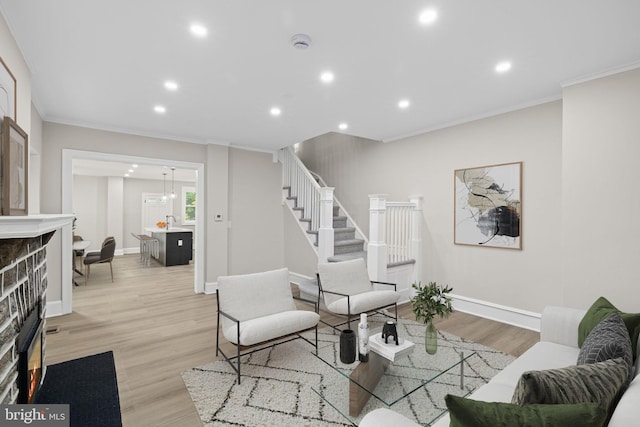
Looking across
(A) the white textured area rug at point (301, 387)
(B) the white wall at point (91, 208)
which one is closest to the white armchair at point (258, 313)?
(A) the white textured area rug at point (301, 387)

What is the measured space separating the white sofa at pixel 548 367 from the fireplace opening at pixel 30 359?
1.90 m

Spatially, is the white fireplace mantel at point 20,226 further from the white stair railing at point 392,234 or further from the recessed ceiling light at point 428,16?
the white stair railing at point 392,234

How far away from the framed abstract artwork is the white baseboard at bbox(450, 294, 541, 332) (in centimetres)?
76

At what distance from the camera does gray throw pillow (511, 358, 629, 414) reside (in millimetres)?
1035

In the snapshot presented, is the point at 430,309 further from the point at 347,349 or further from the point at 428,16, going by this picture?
the point at 428,16

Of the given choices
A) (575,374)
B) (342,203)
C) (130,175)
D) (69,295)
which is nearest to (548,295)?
(575,374)

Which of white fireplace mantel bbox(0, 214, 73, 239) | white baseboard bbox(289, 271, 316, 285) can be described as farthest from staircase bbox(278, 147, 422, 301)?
white fireplace mantel bbox(0, 214, 73, 239)

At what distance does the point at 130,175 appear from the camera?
31.9 feet

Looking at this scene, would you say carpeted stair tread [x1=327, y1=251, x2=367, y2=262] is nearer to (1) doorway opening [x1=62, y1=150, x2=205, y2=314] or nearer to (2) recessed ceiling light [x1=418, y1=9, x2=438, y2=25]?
(1) doorway opening [x1=62, y1=150, x2=205, y2=314]

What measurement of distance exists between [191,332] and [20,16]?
3098mm

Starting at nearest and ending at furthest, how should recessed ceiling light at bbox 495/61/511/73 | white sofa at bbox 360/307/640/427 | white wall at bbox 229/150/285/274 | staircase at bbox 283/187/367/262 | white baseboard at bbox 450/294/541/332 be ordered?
white sofa at bbox 360/307/640/427, recessed ceiling light at bbox 495/61/511/73, white baseboard at bbox 450/294/541/332, staircase at bbox 283/187/367/262, white wall at bbox 229/150/285/274

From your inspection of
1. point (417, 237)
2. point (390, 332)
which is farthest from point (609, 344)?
point (417, 237)

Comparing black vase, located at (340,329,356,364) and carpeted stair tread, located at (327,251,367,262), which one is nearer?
black vase, located at (340,329,356,364)

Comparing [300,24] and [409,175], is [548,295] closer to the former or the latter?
[409,175]
